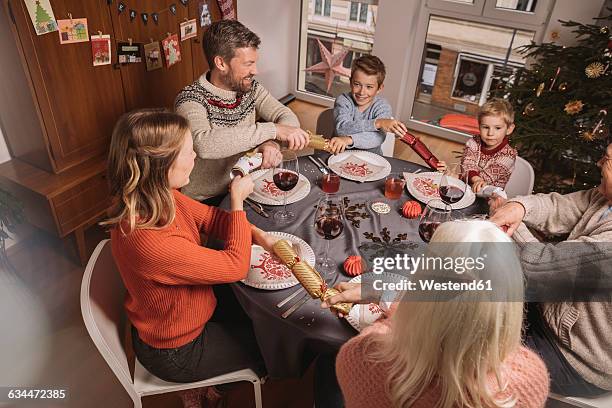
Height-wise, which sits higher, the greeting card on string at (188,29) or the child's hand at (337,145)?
the greeting card on string at (188,29)

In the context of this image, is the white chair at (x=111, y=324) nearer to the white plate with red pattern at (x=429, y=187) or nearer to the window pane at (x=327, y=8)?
the white plate with red pattern at (x=429, y=187)

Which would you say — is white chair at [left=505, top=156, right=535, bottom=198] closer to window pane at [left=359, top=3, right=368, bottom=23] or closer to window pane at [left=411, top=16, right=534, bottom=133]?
window pane at [left=411, top=16, right=534, bottom=133]

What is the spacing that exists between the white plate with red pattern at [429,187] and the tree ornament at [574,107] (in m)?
1.53

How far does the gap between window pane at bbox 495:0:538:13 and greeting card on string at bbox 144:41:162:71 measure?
2.63 m

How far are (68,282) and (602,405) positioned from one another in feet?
7.91

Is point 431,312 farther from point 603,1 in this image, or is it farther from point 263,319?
point 603,1

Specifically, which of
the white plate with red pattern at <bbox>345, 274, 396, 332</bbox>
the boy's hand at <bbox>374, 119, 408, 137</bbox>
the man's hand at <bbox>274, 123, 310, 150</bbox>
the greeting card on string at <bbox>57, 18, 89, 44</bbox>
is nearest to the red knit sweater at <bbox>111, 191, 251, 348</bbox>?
the white plate with red pattern at <bbox>345, 274, 396, 332</bbox>

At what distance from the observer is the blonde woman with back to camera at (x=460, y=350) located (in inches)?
32.0

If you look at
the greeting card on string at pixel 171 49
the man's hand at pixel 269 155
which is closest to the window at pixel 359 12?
the greeting card on string at pixel 171 49

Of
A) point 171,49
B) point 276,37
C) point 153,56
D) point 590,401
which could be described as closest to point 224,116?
point 153,56

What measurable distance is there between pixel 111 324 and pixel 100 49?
1627mm

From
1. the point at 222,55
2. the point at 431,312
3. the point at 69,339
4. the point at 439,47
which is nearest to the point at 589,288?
the point at 431,312

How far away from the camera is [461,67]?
410 centimetres

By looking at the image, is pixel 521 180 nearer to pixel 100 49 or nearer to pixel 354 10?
pixel 100 49
